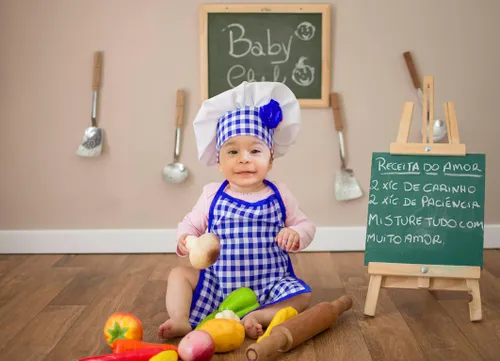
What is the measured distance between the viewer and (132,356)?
1.55 metres

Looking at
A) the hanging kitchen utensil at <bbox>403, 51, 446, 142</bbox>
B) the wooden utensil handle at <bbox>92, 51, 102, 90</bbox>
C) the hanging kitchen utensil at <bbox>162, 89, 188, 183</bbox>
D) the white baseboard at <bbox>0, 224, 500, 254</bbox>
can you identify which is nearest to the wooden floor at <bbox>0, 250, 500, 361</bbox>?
the white baseboard at <bbox>0, 224, 500, 254</bbox>

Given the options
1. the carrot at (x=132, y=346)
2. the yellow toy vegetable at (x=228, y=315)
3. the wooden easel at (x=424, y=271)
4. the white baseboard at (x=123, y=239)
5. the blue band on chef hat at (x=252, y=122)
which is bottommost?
the white baseboard at (x=123, y=239)

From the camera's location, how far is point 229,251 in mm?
1938

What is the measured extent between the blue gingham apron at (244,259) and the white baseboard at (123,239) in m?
1.16

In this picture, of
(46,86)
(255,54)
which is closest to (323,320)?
(255,54)

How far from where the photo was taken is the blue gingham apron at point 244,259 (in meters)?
1.94

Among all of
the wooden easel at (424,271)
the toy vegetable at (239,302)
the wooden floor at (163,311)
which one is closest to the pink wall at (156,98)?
the wooden floor at (163,311)

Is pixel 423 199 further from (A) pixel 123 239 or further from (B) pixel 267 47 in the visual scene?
(A) pixel 123 239

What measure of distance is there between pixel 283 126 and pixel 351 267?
39.3 inches

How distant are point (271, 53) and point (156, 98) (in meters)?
0.61

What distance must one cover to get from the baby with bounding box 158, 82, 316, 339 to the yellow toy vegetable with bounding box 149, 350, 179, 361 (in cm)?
32

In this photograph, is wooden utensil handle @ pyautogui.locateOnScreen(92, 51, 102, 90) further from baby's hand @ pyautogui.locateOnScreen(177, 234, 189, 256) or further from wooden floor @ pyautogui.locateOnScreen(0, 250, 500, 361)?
baby's hand @ pyautogui.locateOnScreen(177, 234, 189, 256)

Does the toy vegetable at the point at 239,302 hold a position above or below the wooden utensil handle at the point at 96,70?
below

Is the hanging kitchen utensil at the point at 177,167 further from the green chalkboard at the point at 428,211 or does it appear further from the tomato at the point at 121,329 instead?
the tomato at the point at 121,329
